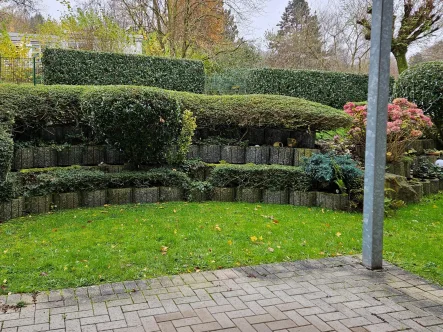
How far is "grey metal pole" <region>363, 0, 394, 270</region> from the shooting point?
12.3 feet

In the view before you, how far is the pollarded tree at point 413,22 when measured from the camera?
55.9 ft

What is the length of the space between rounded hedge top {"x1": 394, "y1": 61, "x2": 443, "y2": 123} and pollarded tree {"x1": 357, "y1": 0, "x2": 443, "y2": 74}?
343 inches

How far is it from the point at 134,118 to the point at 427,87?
6.69m

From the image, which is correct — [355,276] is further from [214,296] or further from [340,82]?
[340,82]

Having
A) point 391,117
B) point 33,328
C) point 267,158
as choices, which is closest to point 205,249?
point 33,328

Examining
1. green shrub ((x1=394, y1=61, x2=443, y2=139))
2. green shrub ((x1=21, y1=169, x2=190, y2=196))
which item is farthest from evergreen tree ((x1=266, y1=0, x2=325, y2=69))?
green shrub ((x1=21, y1=169, x2=190, y2=196))

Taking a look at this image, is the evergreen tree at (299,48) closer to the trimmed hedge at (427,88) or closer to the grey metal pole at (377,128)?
the trimmed hedge at (427,88)

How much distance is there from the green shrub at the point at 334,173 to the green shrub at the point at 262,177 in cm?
19

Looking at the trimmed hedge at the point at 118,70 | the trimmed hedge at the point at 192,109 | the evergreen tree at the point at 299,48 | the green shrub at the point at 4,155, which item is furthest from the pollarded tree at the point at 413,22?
the green shrub at the point at 4,155

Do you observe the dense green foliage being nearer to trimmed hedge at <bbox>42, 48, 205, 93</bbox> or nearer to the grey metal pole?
trimmed hedge at <bbox>42, 48, 205, 93</bbox>

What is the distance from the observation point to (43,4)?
16188 mm

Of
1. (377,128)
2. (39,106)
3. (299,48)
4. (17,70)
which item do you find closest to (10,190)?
(39,106)

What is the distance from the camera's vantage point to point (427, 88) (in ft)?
29.4

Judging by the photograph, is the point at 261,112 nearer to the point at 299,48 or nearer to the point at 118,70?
the point at 118,70
